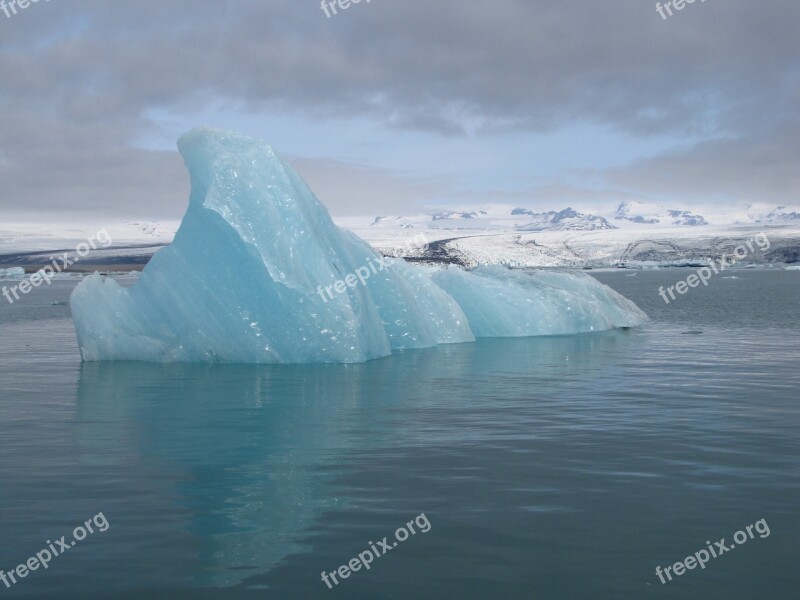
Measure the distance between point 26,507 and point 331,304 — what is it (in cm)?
1068

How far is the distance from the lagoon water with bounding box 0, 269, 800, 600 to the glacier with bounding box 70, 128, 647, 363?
6.17ft

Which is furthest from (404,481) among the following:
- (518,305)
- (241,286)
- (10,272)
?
(10,272)

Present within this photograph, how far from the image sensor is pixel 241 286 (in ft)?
59.9

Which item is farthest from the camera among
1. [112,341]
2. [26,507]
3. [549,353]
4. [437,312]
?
[437,312]

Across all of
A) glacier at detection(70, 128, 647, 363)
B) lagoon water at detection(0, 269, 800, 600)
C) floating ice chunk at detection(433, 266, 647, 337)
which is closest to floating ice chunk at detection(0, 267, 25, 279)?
floating ice chunk at detection(433, 266, 647, 337)

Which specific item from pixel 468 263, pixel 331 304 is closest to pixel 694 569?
pixel 331 304

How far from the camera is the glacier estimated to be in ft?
59.1

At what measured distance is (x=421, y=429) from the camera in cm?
1123

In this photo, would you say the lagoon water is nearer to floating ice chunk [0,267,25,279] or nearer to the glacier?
the glacier

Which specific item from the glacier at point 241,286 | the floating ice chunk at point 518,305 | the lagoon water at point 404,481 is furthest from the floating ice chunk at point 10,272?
the lagoon water at point 404,481

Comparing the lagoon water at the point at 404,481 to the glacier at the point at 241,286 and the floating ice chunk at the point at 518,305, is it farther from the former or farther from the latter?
the floating ice chunk at the point at 518,305

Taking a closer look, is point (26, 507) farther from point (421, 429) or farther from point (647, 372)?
point (647, 372)

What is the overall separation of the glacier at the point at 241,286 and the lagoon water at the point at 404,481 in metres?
1.88

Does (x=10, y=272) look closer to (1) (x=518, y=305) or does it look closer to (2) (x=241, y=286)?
(1) (x=518, y=305)
